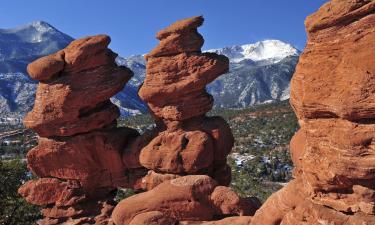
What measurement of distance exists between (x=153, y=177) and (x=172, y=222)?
5957mm

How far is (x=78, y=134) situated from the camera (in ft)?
104

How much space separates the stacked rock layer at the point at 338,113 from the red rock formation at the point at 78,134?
16.7m

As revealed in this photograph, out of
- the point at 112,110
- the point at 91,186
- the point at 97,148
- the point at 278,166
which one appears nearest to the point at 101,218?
the point at 91,186

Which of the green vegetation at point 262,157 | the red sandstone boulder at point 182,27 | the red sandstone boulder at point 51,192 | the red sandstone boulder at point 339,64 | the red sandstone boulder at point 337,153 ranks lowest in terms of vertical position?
the green vegetation at point 262,157

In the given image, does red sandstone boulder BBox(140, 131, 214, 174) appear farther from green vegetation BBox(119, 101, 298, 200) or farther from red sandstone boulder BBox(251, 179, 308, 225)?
green vegetation BBox(119, 101, 298, 200)

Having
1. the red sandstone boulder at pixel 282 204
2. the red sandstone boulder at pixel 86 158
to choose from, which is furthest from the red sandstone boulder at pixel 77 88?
the red sandstone boulder at pixel 282 204

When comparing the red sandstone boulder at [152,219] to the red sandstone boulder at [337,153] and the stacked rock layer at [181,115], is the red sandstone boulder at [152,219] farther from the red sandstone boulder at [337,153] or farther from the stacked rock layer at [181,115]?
the red sandstone boulder at [337,153]

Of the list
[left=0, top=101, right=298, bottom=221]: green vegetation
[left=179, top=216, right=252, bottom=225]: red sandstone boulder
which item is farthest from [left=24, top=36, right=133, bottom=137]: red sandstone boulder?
[left=179, top=216, right=252, bottom=225]: red sandstone boulder

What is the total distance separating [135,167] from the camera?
31.5 meters

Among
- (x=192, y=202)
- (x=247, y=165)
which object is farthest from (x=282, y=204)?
(x=247, y=165)

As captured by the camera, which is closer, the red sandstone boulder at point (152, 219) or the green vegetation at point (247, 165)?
the red sandstone boulder at point (152, 219)

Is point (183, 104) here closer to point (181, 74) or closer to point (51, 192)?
point (181, 74)

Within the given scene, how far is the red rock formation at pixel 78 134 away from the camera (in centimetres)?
3088

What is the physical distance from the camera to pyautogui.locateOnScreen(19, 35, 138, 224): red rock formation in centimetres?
3088
